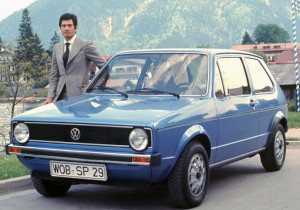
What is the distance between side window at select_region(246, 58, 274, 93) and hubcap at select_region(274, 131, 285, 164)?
70cm

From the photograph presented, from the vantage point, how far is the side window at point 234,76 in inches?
270

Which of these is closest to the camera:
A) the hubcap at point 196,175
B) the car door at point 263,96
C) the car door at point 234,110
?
the hubcap at point 196,175

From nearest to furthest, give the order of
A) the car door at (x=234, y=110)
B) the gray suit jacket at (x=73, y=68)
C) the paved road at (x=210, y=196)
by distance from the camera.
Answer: the paved road at (x=210, y=196), the car door at (x=234, y=110), the gray suit jacket at (x=73, y=68)

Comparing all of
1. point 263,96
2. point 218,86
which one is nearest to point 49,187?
point 218,86

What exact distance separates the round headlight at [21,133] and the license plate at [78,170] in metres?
0.44

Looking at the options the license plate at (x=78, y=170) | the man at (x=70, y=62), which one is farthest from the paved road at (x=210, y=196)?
the man at (x=70, y=62)

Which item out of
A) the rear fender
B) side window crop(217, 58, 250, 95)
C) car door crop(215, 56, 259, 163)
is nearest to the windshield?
car door crop(215, 56, 259, 163)

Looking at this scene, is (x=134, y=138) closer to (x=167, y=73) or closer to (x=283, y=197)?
(x=167, y=73)

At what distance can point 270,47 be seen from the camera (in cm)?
18950

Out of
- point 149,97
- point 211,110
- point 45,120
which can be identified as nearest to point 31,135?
point 45,120

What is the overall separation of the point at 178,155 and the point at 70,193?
193 cm

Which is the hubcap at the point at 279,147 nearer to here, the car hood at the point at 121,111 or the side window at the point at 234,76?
the side window at the point at 234,76

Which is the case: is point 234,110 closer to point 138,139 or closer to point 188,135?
point 188,135

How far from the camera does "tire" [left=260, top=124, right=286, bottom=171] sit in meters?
7.96
